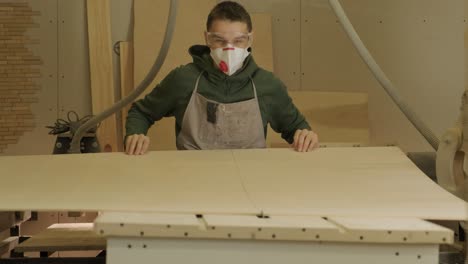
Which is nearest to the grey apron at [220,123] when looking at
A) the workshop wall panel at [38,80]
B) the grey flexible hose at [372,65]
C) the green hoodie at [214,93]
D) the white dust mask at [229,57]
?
the green hoodie at [214,93]

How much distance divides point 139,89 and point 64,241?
0.62 meters

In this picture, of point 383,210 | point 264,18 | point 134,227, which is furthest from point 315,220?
point 264,18

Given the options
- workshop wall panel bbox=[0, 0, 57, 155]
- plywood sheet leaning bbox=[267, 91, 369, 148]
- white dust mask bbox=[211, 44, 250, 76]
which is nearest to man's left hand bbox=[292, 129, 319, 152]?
white dust mask bbox=[211, 44, 250, 76]

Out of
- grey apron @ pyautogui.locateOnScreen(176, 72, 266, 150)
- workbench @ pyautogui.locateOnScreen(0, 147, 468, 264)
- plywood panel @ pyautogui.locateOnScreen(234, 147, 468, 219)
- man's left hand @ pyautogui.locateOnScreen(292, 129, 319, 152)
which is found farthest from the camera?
grey apron @ pyautogui.locateOnScreen(176, 72, 266, 150)

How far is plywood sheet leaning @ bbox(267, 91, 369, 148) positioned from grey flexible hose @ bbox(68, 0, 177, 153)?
3.02ft

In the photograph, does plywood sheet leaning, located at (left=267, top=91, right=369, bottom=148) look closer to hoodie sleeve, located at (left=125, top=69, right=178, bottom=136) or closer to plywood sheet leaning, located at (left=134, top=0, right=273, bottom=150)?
plywood sheet leaning, located at (left=134, top=0, right=273, bottom=150)

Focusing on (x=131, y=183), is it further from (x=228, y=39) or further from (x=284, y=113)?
(x=284, y=113)

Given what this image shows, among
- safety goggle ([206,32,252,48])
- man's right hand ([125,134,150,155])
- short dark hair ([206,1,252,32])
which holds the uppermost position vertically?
short dark hair ([206,1,252,32])

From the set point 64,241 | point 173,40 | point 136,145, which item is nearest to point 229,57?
point 136,145

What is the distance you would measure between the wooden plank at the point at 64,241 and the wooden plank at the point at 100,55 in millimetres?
870

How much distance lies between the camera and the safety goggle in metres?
1.62

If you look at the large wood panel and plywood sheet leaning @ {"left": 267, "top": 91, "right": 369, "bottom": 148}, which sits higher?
plywood sheet leaning @ {"left": 267, "top": 91, "right": 369, "bottom": 148}

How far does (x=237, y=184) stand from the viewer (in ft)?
4.08

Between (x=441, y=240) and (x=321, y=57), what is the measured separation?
188 centimetres
